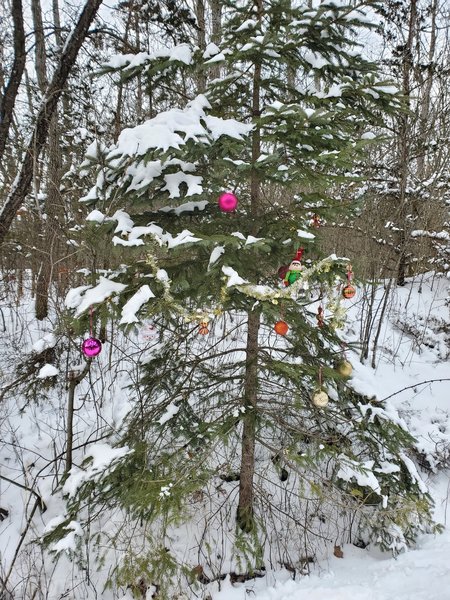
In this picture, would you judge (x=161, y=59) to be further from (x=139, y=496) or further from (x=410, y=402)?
(x=410, y=402)

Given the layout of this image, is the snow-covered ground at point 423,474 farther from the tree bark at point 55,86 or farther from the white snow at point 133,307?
the tree bark at point 55,86

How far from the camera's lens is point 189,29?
6.00 meters

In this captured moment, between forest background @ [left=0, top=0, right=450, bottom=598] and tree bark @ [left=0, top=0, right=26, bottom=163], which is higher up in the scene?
tree bark @ [left=0, top=0, right=26, bottom=163]

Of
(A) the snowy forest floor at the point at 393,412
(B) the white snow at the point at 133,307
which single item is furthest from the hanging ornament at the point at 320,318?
(B) the white snow at the point at 133,307

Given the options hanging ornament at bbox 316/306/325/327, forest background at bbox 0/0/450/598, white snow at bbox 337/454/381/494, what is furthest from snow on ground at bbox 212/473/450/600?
hanging ornament at bbox 316/306/325/327

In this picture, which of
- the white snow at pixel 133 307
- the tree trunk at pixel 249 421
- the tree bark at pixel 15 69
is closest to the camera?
the white snow at pixel 133 307

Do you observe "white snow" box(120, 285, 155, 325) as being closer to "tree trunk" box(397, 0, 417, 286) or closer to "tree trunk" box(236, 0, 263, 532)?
"tree trunk" box(236, 0, 263, 532)

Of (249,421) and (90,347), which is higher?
(90,347)

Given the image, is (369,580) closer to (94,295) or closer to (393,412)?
(393,412)

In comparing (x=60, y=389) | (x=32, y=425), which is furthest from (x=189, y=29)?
(x=32, y=425)

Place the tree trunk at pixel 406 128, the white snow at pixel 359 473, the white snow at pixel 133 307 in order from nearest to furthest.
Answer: the white snow at pixel 133 307, the white snow at pixel 359 473, the tree trunk at pixel 406 128

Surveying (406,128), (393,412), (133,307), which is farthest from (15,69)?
(393,412)

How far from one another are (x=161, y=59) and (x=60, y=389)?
5.06 meters

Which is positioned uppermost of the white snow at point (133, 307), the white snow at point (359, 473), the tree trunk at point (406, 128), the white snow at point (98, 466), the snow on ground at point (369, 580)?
the tree trunk at point (406, 128)
